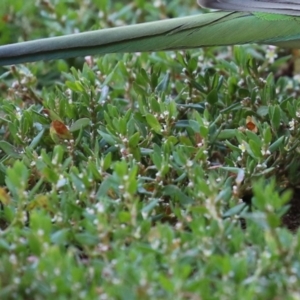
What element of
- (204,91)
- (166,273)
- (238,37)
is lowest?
(166,273)

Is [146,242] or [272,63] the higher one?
[272,63]

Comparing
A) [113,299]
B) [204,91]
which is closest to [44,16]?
[204,91]

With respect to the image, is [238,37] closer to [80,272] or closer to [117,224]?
[117,224]

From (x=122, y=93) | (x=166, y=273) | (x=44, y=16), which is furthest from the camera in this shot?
(x=44, y=16)

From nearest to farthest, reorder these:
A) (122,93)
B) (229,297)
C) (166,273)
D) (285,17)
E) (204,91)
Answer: (229,297) < (166,273) < (285,17) < (204,91) < (122,93)

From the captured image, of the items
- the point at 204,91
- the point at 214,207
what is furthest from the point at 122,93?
the point at 214,207

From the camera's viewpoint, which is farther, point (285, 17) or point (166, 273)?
point (285, 17)
